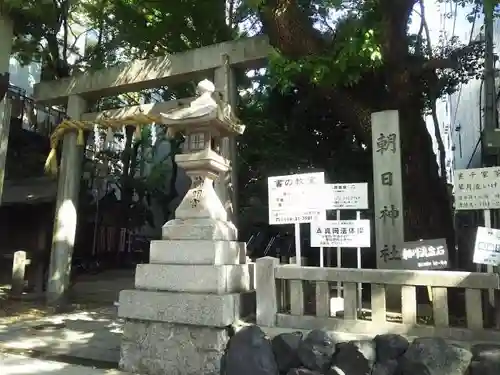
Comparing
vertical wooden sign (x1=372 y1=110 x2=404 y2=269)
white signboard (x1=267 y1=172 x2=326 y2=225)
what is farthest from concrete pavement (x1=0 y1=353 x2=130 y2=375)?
vertical wooden sign (x1=372 y1=110 x2=404 y2=269)

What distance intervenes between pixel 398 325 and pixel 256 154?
8252 mm

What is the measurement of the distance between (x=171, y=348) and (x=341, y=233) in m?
2.28

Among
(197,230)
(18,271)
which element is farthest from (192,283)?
(18,271)

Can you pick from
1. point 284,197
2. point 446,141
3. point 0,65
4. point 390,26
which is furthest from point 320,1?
point 446,141

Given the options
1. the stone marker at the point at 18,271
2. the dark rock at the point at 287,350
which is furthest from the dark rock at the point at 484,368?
the stone marker at the point at 18,271

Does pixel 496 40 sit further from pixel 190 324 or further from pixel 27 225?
pixel 27 225

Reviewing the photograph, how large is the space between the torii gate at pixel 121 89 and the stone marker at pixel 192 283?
9.06 feet

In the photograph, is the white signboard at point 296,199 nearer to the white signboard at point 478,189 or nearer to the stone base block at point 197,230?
the stone base block at point 197,230

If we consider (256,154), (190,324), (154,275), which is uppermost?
(256,154)

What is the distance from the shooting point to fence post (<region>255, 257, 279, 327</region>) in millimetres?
4746

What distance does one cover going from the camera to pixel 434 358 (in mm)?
3785

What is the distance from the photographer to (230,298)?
4699 mm

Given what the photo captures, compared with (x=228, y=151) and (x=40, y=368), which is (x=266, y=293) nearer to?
(x=40, y=368)

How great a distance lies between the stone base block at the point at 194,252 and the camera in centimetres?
486
